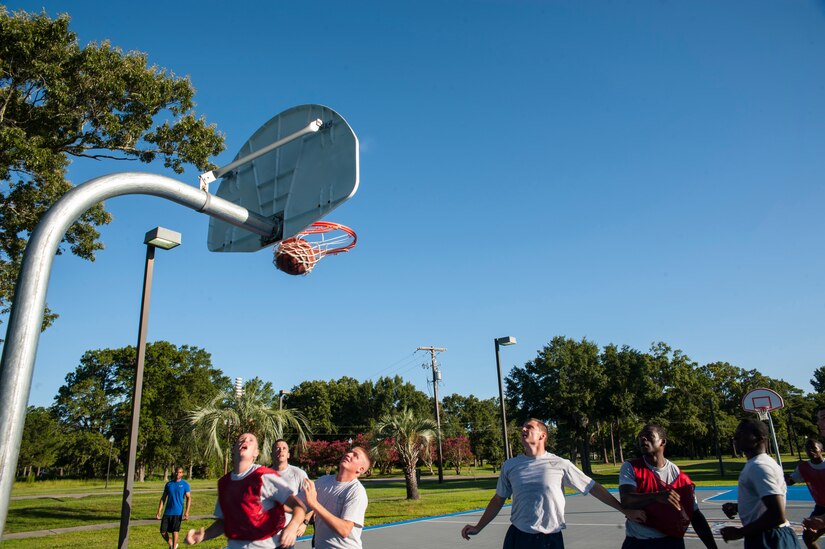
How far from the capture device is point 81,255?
55.2 ft

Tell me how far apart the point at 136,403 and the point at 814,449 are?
31.8 feet

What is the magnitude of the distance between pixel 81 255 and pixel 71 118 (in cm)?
481

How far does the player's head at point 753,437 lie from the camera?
4.43 meters

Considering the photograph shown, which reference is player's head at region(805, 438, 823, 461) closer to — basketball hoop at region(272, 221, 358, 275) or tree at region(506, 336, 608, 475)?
basketball hoop at region(272, 221, 358, 275)

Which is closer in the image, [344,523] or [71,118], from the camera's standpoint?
[344,523]

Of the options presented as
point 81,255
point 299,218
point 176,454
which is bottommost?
point 176,454

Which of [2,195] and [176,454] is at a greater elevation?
[2,195]

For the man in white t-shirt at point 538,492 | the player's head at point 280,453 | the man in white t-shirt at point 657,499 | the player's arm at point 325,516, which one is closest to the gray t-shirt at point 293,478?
the player's arm at point 325,516

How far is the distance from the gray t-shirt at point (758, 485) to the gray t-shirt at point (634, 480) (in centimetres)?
36

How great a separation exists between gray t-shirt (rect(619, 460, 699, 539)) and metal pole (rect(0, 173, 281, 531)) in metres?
4.20

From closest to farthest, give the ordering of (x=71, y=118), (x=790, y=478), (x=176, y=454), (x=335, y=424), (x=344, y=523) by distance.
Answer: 1. (x=344, y=523)
2. (x=790, y=478)
3. (x=71, y=118)
4. (x=176, y=454)
5. (x=335, y=424)

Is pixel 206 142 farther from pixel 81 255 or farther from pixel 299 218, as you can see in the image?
pixel 299 218

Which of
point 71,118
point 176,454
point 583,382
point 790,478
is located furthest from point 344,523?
point 176,454

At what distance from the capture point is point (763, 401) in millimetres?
13422
